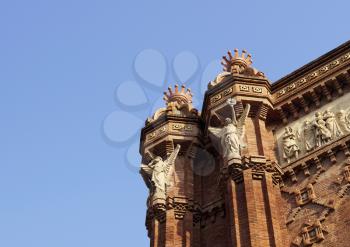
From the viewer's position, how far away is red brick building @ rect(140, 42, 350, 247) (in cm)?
1538

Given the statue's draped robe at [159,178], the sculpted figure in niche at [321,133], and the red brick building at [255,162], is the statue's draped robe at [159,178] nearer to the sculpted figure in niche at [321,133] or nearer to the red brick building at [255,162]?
the red brick building at [255,162]

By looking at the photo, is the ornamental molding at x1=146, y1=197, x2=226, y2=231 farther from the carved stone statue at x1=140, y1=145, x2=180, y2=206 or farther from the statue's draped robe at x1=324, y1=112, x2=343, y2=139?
the statue's draped robe at x1=324, y1=112, x2=343, y2=139

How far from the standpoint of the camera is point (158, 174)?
17844mm

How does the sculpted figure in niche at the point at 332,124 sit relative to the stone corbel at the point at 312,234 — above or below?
above

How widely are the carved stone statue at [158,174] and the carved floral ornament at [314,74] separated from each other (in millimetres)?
3028

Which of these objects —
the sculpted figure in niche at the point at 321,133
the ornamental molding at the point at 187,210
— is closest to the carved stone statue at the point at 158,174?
the ornamental molding at the point at 187,210

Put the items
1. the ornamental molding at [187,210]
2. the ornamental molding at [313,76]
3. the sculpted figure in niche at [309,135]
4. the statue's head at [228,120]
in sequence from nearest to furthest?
1. the sculpted figure in niche at [309,135]
2. the ornamental molding at [187,210]
3. the statue's head at [228,120]
4. the ornamental molding at [313,76]

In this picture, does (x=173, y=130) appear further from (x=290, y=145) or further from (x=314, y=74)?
(x=314, y=74)

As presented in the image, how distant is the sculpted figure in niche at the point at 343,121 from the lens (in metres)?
16.4

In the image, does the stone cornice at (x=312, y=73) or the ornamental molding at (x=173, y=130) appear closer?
the stone cornice at (x=312, y=73)

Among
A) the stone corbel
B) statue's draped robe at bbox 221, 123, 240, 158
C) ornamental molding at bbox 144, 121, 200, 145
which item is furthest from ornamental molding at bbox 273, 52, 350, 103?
the stone corbel

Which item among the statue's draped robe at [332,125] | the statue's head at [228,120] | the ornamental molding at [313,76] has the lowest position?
the statue's draped robe at [332,125]

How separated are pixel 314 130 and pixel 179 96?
5151mm

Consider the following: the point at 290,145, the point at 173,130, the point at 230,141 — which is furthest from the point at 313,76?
the point at 173,130
